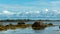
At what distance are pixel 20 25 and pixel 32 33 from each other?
2076cm

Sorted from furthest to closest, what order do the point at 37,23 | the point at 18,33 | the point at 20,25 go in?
the point at 20,25
the point at 37,23
the point at 18,33

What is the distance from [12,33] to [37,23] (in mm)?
14012

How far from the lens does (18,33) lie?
54.4 m

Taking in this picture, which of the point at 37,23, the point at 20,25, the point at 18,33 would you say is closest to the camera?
the point at 18,33

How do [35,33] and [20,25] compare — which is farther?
[20,25]

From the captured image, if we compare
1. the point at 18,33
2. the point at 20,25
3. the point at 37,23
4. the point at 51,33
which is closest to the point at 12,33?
the point at 18,33

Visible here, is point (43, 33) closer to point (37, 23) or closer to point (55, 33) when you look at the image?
point (55, 33)

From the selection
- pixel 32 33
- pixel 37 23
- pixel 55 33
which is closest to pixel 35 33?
pixel 32 33

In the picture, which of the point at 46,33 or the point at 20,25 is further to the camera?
the point at 20,25

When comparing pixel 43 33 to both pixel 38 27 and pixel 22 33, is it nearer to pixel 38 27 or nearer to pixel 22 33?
pixel 22 33

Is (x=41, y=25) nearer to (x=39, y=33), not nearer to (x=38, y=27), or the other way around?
(x=38, y=27)

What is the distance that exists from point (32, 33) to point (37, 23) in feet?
40.6

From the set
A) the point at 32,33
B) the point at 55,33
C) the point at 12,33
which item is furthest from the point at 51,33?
the point at 12,33

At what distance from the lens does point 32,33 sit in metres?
54.9
